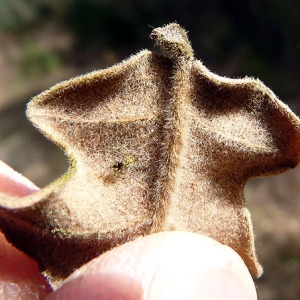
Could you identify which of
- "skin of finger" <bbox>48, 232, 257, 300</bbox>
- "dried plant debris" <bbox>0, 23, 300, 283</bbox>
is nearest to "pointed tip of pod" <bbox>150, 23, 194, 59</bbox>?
"dried plant debris" <bbox>0, 23, 300, 283</bbox>

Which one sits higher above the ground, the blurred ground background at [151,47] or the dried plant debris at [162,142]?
the dried plant debris at [162,142]

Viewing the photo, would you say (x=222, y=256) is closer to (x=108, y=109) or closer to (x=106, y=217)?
(x=106, y=217)

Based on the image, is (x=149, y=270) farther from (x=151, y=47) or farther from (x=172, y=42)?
(x=151, y=47)

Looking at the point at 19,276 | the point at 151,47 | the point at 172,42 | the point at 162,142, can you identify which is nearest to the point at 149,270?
Answer: the point at 162,142

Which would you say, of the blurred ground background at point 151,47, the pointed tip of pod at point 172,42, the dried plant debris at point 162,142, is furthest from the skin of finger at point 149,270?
the blurred ground background at point 151,47

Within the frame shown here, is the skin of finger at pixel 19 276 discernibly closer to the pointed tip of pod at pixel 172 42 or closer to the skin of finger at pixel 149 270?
the skin of finger at pixel 149 270

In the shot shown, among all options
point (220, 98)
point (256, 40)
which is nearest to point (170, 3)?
point (256, 40)
